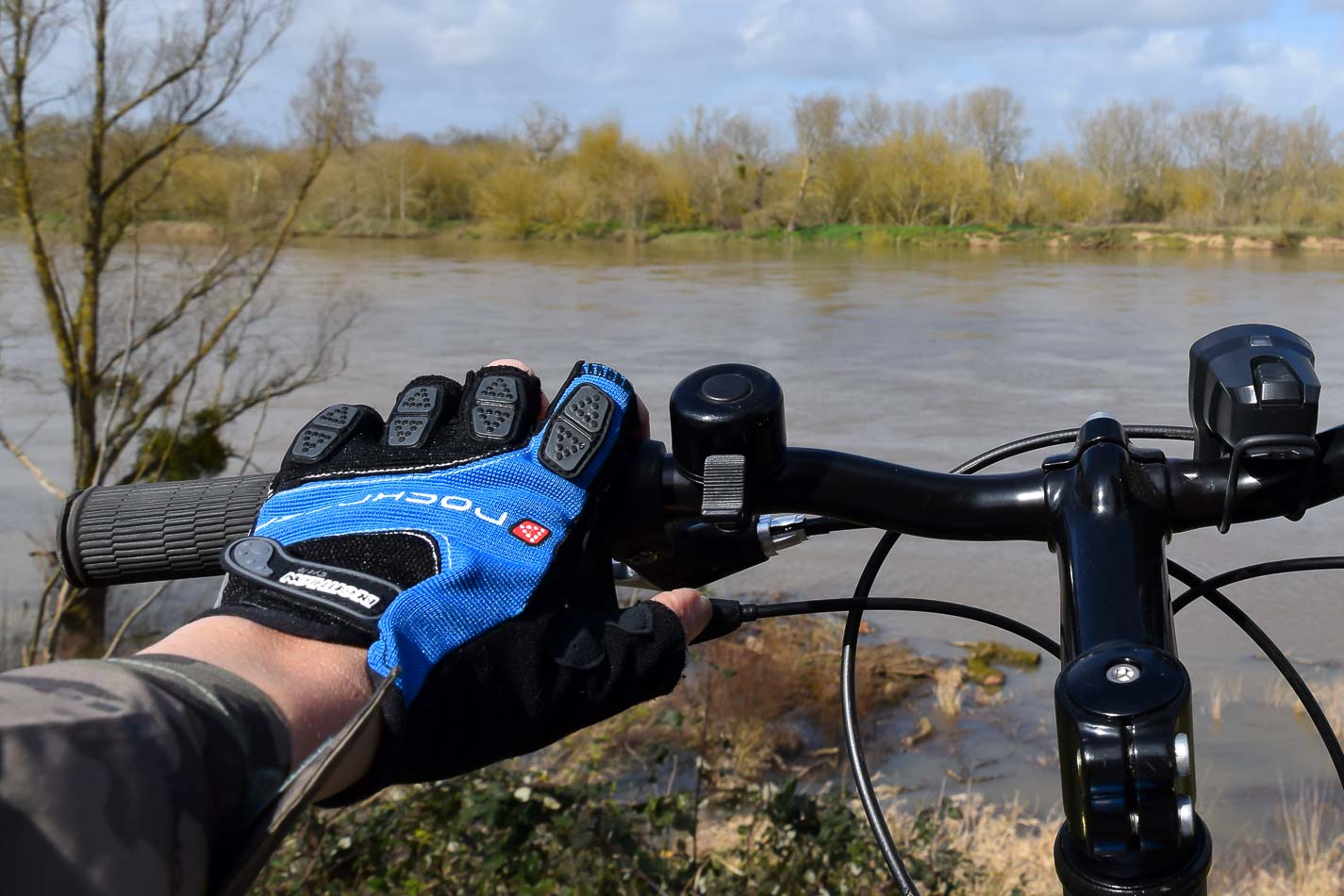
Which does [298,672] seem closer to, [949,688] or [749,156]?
[949,688]

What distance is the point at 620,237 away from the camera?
126ft

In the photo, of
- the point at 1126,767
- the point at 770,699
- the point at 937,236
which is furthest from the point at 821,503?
the point at 937,236

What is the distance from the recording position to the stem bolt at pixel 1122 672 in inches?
29.8

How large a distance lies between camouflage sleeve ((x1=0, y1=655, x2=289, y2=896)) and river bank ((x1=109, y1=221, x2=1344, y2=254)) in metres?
28.8

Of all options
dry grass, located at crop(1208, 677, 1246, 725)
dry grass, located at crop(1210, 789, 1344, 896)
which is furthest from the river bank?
dry grass, located at crop(1210, 789, 1344, 896)

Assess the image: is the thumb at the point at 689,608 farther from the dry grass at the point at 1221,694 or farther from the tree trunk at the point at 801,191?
the tree trunk at the point at 801,191

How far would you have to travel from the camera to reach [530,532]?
3.08 ft

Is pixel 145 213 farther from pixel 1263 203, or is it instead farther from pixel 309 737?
pixel 1263 203

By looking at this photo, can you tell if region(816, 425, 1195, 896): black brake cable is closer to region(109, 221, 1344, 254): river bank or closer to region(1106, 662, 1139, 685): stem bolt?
region(1106, 662, 1139, 685): stem bolt

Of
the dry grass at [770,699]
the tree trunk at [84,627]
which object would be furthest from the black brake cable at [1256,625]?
the tree trunk at [84,627]

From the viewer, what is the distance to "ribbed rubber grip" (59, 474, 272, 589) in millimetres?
1100

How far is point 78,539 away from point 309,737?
468mm

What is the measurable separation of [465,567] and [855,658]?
424mm

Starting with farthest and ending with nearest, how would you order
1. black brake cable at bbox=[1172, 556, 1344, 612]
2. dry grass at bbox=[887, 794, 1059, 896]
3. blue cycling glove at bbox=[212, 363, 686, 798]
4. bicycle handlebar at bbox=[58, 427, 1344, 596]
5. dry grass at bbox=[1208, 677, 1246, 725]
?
1. dry grass at bbox=[1208, 677, 1246, 725]
2. dry grass at bbox=[887, 794, 1059, 896]
3. black brake cable at bbox=[1172, 556, 1344, 612]
4. bicycle handlebar at bbox=[58, 427, 1344, 596]
5. blue cycling glove at bbox=[212, 363, 686, 798]
